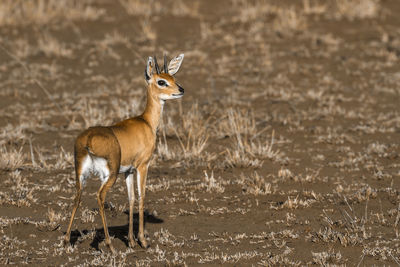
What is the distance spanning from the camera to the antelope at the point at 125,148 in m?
6.68

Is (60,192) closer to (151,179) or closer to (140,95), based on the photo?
(151,179)

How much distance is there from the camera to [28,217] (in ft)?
28.2

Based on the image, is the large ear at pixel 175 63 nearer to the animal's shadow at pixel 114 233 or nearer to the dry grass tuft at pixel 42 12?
the animal's shadow at pixel 114 233

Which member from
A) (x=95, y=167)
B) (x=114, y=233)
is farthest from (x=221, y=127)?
(x=95, y=167)

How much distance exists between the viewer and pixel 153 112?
25.3 feet

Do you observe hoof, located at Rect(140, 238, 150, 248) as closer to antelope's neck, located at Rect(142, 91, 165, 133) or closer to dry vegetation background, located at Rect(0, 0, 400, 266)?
dry vegetation background, located at Rect(0, 0, 400, 266)

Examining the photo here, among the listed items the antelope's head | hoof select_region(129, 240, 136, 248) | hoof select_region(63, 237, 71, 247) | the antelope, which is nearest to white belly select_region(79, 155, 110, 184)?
the antelope

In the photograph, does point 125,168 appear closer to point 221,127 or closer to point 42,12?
point 221,127

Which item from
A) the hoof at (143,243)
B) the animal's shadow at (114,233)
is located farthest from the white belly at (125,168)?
the animal's shadow at (114,233)

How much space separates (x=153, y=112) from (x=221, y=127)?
18.4ft

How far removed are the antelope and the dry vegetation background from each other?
635mm

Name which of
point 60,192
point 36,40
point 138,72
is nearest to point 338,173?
point 60,192

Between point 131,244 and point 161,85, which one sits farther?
point 161,85

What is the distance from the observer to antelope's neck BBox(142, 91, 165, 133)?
7.66 m
